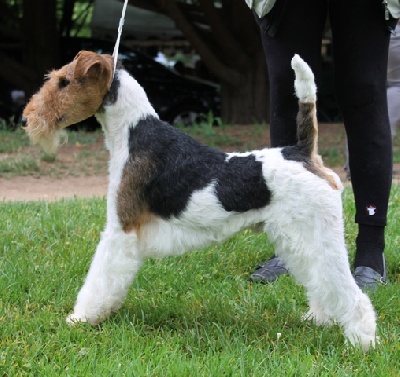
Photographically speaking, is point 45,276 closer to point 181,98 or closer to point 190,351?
point 190,351

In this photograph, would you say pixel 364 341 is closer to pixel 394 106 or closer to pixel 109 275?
pixel 109 275

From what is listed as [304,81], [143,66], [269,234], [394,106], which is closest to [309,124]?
[304,81]

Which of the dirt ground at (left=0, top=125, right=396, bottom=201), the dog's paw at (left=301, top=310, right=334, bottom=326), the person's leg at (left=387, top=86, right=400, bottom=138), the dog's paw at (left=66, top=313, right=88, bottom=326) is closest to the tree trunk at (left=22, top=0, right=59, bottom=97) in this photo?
the dirt ground at (left=0, top=125, right=396, bottom=201)

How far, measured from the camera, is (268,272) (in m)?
3.97

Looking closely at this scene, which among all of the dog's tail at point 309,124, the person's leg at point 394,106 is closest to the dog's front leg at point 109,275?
the dog's tail at point 309,124

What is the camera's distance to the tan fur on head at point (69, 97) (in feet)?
9.97

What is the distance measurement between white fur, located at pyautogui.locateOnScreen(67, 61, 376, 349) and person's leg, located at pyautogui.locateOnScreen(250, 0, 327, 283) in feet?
2.31

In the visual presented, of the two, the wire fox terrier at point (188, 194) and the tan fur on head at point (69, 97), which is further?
the tan fur on head at point (69, 97)

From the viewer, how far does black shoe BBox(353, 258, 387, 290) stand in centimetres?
373

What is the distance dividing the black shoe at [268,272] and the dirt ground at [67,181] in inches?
111

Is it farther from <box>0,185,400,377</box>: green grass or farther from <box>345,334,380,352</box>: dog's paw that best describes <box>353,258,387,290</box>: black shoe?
<box>345,334,380,352</box>: dog's paw

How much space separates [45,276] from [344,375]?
72.2 inches

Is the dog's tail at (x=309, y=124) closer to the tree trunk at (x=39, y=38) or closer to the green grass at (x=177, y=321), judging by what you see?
the green grass at (x=177, y=321)

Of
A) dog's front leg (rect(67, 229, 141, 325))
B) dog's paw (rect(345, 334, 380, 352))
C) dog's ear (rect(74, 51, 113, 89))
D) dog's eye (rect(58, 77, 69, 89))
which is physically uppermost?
dog's ear (rect(74, 51, 113, 89))
